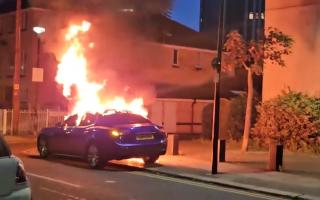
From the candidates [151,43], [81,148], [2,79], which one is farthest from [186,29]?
[81,148]

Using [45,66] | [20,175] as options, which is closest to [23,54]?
[45,66]

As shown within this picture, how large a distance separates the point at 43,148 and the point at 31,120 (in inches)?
430

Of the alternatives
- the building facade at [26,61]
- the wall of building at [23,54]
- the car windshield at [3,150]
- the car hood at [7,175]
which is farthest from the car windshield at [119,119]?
the wall of building at [23,54]

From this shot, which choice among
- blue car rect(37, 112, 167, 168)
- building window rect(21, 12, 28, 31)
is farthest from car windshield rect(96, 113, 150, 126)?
building window rect(21, 12, 28, 31)

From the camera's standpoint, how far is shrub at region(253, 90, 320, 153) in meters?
19.4

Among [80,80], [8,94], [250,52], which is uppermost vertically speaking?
[250,52]

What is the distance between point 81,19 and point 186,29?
62.2 ft

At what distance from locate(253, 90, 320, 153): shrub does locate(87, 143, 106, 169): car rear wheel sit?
7486 mm

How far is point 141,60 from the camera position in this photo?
26.1m

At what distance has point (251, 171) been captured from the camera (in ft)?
46.5

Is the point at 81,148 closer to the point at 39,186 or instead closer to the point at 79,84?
the point at 39,186

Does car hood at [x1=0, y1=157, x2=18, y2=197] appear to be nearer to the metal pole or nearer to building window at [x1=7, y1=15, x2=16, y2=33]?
the metal pole

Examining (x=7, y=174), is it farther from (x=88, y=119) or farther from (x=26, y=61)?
(x=26, y=61)

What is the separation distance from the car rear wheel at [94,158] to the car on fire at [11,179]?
25.3 feet
